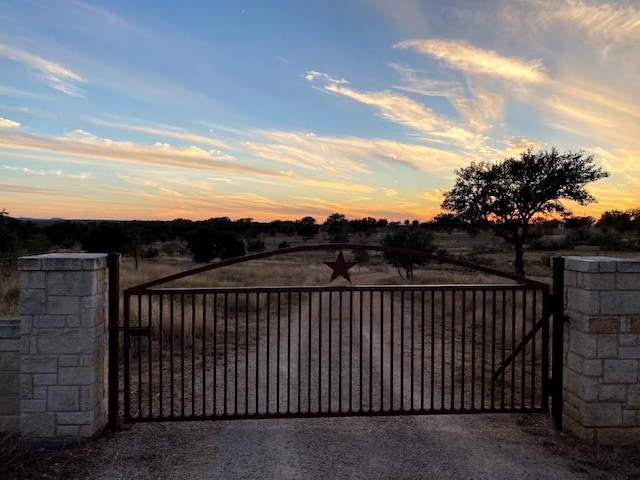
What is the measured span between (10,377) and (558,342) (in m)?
6.05

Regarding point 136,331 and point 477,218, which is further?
point 477,218

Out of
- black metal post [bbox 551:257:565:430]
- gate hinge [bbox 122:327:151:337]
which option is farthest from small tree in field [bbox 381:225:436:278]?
gate hinge [bbox 122:327:151:337]

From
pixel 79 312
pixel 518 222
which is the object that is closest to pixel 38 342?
pixel 79 312

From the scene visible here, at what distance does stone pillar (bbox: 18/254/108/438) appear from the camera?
5410 millimetres

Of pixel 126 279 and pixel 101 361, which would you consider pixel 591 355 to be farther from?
pixel 126 279

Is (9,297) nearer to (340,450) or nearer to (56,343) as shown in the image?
(56,343)

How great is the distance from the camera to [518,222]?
95.4ft

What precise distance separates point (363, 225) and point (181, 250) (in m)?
45.5

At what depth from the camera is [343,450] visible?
5348 mm

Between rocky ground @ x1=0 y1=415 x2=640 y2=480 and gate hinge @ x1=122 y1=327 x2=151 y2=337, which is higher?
gate hinge @ x1=122 y1=327 x2=151 y2=337

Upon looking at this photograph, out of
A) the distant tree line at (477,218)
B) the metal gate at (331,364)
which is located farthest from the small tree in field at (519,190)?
the metal gate at (331,364)

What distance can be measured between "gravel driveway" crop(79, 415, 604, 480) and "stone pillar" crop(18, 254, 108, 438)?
0.55m

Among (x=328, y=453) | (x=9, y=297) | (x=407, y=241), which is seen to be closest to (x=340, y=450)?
(x=328, y=453)

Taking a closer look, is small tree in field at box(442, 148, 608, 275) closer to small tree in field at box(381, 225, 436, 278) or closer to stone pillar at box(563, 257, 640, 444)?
small tree in field at box(381, 225, 436, 278)
